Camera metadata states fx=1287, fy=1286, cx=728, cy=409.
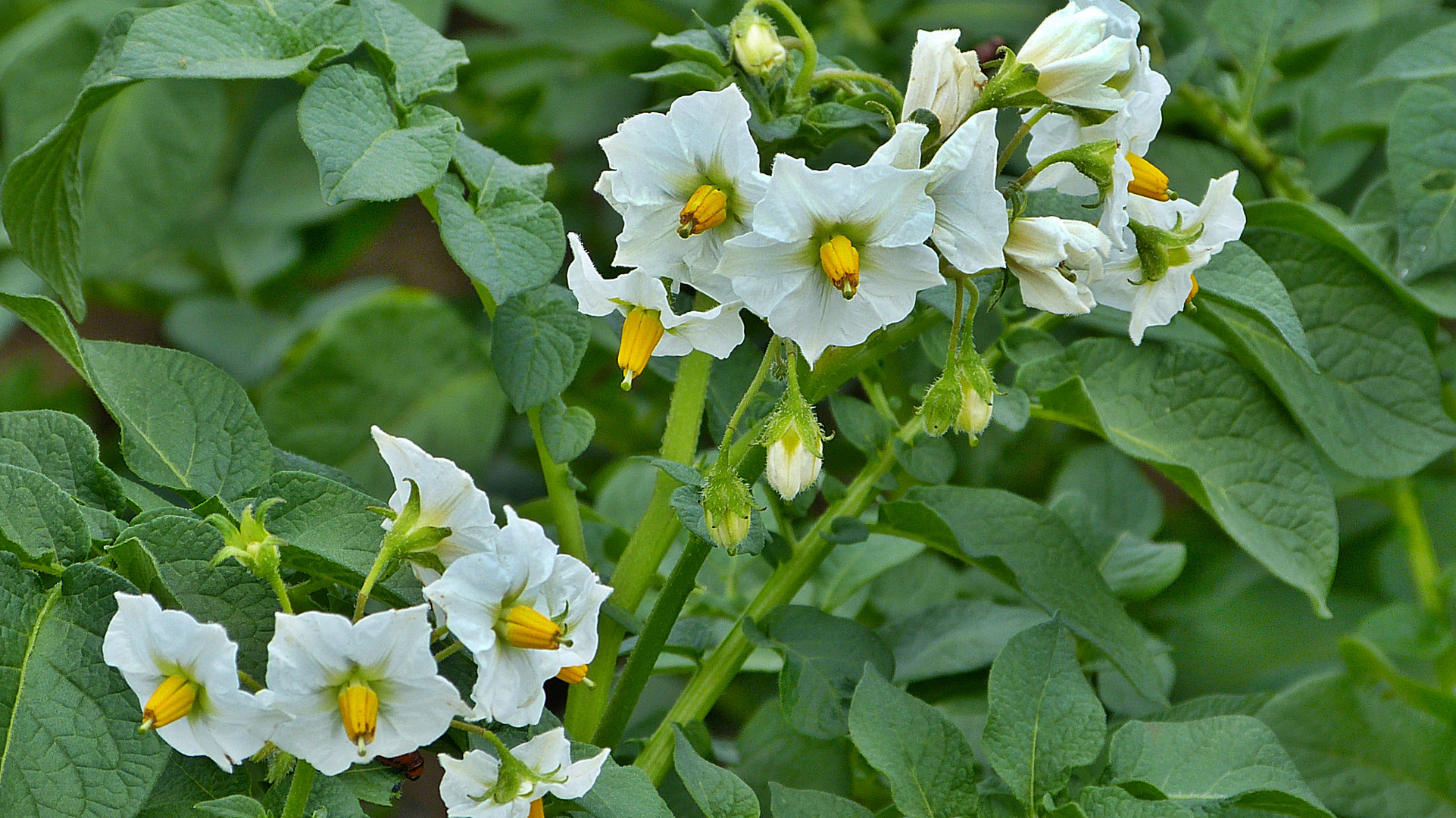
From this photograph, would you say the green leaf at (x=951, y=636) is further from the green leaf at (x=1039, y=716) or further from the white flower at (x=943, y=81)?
the white flower at (x=943, y=81)

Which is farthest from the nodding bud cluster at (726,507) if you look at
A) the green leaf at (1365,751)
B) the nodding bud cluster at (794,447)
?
the green leaf at (1365,751)

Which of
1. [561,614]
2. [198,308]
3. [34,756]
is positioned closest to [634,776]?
[561,614]

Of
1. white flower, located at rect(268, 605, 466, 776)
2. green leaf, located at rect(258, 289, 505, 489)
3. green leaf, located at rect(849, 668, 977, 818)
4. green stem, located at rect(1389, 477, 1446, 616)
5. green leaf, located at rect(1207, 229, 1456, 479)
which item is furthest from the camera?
green leaf, located at rect(258, 289, 505, 489)

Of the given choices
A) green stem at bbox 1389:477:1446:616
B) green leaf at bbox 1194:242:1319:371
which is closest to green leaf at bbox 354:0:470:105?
green leaf at bbox 1194:242:1319:371

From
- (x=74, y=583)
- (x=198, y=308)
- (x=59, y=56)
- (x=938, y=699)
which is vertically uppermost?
(x=74, y=583)

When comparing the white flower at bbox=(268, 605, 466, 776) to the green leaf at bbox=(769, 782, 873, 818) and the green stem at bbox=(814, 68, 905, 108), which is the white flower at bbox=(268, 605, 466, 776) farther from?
the green stem at bbox=(814, 68, 905, 108)

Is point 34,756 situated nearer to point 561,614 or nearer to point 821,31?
point 561,614
